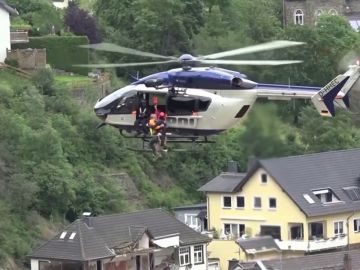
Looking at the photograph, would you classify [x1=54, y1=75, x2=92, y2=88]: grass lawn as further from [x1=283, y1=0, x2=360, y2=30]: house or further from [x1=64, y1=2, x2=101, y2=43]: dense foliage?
[x1=283, y1=0, x2=360, y2=30]: house

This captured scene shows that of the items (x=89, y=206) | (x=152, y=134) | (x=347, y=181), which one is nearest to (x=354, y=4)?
(x=347, y=181)

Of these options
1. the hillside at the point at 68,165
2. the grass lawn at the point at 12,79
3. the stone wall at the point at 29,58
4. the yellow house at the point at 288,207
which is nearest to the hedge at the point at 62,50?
the stone wall at the point at 29,58

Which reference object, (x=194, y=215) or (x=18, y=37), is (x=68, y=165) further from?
(x=18, y=37)

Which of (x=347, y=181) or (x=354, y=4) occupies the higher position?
(x=354, y=4)

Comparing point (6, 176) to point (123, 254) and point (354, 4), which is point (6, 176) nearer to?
point (123, 254)

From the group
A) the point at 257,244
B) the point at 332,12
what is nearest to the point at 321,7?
the point at 332,12

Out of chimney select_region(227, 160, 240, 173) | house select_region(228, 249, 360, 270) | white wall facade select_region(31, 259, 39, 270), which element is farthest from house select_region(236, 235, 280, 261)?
white wall facade select_region(31, 259, 39, 270)
